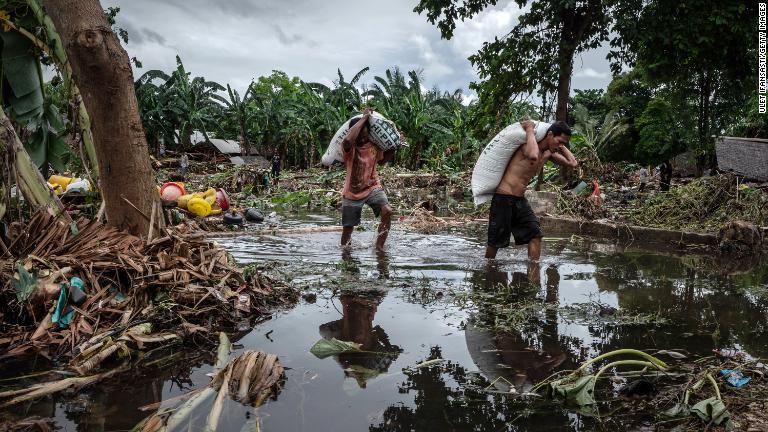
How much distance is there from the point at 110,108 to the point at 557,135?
404cm

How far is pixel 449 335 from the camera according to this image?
10.9 ft

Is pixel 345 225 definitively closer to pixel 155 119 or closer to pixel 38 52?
pixel 38 52

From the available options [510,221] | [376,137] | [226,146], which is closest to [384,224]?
[376,137]

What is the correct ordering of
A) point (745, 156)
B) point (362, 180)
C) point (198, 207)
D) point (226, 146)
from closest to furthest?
point (362, 180)
point (198, 207)
point (745, 156)
point (226, 146)

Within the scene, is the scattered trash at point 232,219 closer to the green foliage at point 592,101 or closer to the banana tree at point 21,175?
the banana tree at point 21,175

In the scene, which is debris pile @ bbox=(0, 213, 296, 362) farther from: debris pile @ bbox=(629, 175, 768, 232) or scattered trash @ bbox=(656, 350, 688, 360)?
debris pile @ bbox=(629, 175, 768, 232)

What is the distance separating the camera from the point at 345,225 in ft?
22.9

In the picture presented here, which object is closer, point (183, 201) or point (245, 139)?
point (183, 201)

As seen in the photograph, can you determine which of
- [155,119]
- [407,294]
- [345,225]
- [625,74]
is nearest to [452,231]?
[345,225]

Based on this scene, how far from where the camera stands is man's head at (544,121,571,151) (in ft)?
18.6

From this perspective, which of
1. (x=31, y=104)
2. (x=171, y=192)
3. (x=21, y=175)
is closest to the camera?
(x=21, y=175)

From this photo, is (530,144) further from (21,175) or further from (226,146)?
(226,146)

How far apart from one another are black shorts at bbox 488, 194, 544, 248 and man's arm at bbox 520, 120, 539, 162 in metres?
0.49

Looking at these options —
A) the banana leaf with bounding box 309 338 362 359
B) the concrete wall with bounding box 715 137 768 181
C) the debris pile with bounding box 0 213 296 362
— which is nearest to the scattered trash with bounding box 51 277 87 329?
the debris pile with bounding box 0 213 296 362
